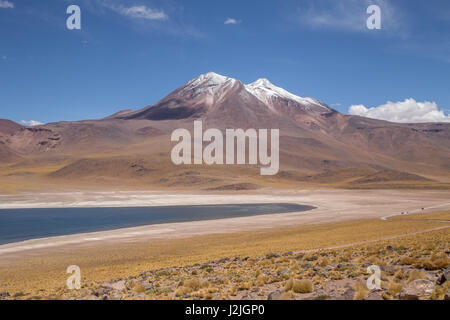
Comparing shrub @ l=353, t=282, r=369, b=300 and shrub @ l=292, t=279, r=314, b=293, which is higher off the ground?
shrub @ l=353, t=282, r=369, b=300

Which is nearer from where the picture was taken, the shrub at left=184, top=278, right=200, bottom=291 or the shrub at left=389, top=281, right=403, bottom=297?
the shrub at left=389, top=281, right=403, bottom=297

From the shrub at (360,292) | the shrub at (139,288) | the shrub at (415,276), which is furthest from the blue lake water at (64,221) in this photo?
the shrub at (415,276)

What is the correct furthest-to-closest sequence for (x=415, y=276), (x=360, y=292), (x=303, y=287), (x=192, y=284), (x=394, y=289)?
(x=192, y=284)
(x=415, y=276)
(x=303, y=287)
(x=394, y=289)
(x=360, y=292)

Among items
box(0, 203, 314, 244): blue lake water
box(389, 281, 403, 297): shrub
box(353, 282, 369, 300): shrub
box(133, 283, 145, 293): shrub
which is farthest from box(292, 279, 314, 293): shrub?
box(0, 203, 314, 244): blue lake water

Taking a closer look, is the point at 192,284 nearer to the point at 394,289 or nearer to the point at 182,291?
the point at 182,291

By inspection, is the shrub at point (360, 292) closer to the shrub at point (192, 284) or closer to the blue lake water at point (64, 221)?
the shrub at point (192, 284)

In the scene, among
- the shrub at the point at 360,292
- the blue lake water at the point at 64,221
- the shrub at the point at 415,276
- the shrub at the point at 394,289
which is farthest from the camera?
the blue lake water at the point at 64,221

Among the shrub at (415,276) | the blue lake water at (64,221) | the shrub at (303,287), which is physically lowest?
the blue lake water at (64,221)

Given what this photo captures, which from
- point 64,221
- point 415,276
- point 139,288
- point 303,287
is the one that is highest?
point 415,276

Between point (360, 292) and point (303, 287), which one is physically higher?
point (360, 292)

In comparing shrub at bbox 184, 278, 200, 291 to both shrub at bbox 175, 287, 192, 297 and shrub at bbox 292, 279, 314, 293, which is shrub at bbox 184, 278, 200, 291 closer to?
shrub at bbox 175, 287, 192, 297

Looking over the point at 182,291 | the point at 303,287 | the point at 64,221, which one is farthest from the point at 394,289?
the point at 64,221

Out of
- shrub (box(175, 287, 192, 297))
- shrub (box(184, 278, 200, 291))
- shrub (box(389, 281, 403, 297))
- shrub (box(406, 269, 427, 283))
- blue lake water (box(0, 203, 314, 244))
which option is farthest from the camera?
blue lake water (box(0, 203, 314, 244))
